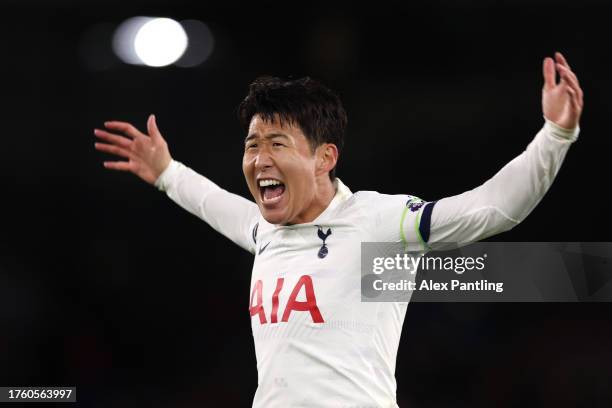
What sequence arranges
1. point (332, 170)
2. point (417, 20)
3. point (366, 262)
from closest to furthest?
1. point (366, 262)
2. point (332, 170)
3. point (417, 20)

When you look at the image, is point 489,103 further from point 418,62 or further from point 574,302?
point 574,302

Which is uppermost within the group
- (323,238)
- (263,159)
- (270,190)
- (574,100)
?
(574,100)

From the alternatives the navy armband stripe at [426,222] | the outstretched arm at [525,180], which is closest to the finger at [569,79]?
the outstretched arm at [525,180]

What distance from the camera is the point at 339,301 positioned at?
293 centimetres

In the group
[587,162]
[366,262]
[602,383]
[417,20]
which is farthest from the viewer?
[417,20]

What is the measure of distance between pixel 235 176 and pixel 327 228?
3.80m

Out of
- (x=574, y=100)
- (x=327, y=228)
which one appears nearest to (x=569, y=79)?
(x=574, y=100)

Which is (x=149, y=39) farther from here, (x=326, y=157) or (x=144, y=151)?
(x=326, y=157)

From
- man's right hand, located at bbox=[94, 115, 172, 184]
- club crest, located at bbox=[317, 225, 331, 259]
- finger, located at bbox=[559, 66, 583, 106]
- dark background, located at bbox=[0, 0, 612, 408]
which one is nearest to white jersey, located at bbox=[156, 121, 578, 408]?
club crest, located at bbox=[317, 225, 331, 259]

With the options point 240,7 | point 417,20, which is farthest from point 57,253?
point 417,20

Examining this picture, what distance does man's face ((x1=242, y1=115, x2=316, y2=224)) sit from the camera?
314 cm

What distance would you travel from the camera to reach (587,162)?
6.30 m

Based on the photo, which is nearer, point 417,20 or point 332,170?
point 332,170

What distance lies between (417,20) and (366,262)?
424cm
